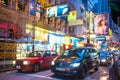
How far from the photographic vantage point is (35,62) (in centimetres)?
1334

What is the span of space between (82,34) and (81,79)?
129 feet

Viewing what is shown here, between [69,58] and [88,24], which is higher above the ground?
[88,24]

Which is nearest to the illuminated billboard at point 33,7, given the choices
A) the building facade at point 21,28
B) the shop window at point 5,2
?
the building facade at point 21,28

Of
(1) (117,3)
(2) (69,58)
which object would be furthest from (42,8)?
(1) (117,3)

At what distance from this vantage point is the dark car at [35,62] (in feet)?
42.6

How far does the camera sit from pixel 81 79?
10906mm

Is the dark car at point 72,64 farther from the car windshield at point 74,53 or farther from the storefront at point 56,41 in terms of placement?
the storefront at point 56,41

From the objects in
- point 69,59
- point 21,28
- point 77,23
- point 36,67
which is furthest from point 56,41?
point 69,59

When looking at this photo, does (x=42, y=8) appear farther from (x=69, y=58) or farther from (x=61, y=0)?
(x=69, y=58)

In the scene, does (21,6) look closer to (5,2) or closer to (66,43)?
(5,2)

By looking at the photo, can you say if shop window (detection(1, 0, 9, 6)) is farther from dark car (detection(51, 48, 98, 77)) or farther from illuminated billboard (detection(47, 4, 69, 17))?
dark car (detection(51, 48, 98, 77))

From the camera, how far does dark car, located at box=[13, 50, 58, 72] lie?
42.6 ft

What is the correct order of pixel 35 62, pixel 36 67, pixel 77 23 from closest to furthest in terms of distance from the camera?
pixel 35 62 < pixel 36 67 < pixel 77 23

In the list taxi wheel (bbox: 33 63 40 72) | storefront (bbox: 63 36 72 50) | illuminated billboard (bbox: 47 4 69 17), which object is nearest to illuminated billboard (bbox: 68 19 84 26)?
storefront (bbox: 63 36 72 50)
